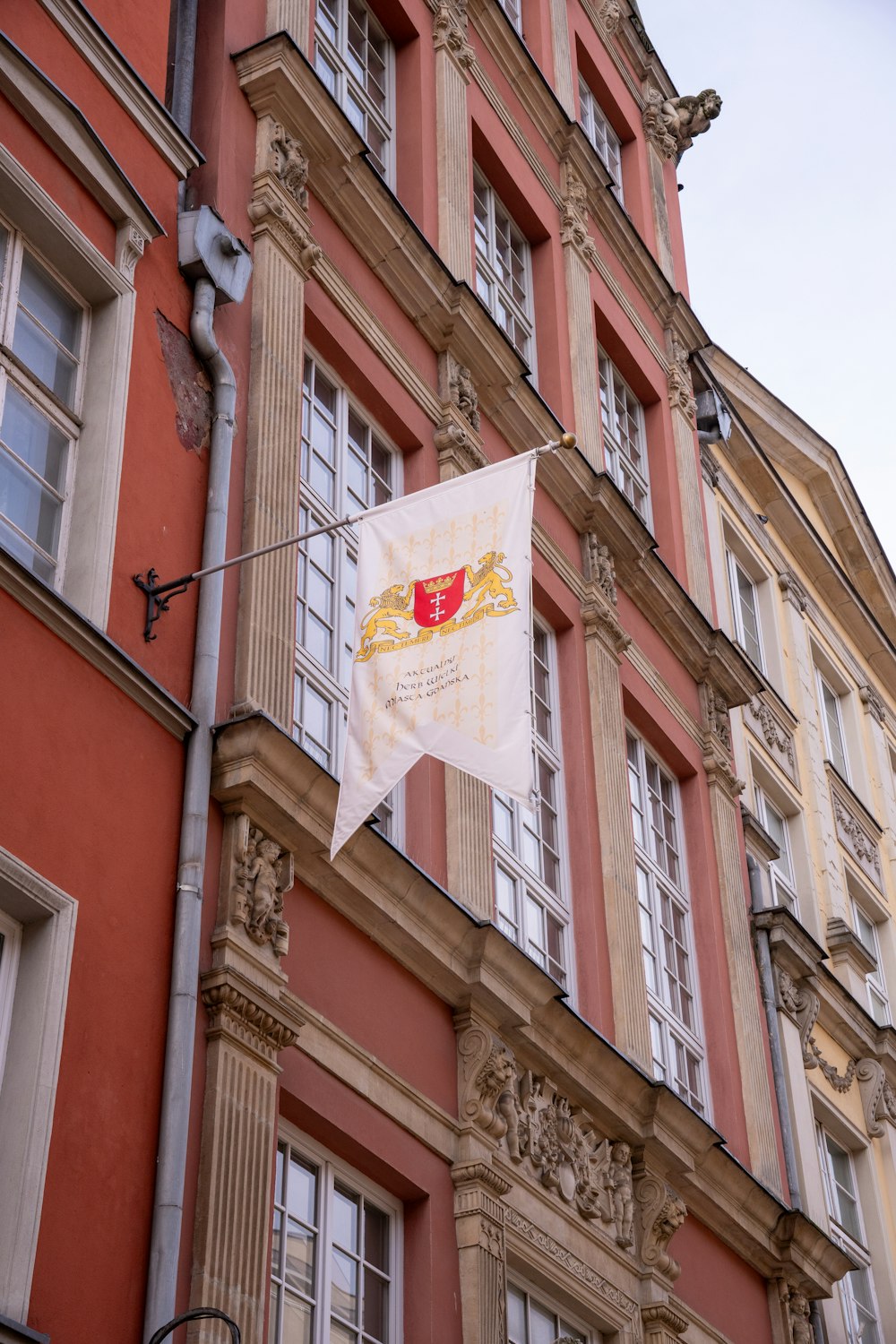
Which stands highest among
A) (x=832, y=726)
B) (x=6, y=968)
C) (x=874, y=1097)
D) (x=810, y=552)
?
(x=810, y=552)

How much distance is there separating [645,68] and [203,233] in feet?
45.8

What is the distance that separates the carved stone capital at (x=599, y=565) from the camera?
1709 cm

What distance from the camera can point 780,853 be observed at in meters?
22.4

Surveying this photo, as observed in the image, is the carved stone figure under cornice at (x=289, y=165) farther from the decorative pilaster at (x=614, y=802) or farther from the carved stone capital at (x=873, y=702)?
the carved stone capital at (x=873, y=702)

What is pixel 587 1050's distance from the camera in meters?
13.5

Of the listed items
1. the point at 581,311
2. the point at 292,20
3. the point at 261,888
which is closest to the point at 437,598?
the point at 261,888

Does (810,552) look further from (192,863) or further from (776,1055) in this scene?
(192,863)

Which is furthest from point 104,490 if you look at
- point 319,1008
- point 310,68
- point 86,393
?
point 310,68

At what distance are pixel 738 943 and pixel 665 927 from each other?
1.18 meters

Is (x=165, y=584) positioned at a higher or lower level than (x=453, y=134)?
lower

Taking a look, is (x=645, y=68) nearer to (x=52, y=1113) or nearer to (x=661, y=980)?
(x=661, y=980)

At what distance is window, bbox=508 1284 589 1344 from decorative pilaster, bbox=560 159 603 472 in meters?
7.73

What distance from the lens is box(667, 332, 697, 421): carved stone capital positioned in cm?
2158

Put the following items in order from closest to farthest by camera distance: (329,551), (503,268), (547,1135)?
(547,1135), (329,551), (503,268)
